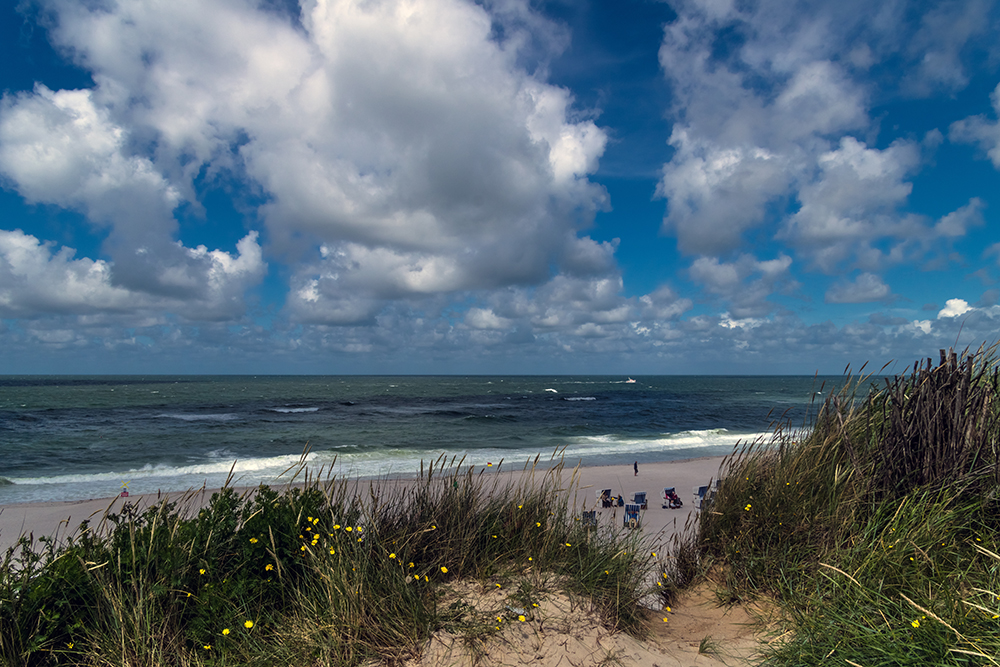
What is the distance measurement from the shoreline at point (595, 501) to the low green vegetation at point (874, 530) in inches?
89.8

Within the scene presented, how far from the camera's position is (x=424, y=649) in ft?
10.6

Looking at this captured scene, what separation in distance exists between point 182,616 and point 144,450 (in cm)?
2431

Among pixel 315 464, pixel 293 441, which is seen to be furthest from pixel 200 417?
pixel 315 464

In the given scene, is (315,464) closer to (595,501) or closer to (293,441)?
(595,501)

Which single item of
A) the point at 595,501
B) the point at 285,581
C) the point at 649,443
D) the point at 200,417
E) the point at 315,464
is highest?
the point at 285,581

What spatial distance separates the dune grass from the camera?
10.1 feet

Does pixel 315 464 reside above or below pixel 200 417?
above

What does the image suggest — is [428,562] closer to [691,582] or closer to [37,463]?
[691,582]

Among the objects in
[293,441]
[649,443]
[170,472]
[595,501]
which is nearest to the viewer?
[595,501]

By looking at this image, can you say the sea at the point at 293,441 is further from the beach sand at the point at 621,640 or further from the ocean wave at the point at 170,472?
the beach sand at the point at 621,640

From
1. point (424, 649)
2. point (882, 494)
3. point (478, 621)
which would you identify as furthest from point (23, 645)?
point (882, 494)

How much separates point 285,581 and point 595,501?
30.6 feet

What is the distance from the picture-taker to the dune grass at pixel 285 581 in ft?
10.1

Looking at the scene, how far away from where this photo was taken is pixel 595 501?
11797 mm
